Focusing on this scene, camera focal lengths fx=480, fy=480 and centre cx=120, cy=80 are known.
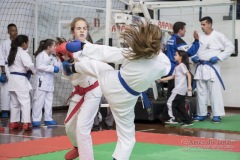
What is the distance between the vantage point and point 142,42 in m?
3.83

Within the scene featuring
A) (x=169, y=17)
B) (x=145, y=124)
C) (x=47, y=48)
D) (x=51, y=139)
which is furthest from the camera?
(x=169, y=17)

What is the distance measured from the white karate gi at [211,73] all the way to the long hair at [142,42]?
504cm

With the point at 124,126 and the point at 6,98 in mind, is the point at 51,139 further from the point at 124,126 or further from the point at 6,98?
the point at 6,98

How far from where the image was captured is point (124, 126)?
3977 millimetres

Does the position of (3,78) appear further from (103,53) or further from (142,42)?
(142,42)

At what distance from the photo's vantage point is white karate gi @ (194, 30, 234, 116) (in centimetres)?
876

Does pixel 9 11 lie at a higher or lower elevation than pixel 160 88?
higher

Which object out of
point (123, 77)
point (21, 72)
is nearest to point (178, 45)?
point (21, 72)

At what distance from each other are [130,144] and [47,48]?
453 centimetres

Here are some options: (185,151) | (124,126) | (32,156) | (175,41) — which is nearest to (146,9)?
(175,41)

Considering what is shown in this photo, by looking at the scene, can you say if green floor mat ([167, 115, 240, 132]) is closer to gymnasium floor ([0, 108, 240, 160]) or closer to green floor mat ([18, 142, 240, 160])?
gymnasium floor ([0, 108, 240, 160])

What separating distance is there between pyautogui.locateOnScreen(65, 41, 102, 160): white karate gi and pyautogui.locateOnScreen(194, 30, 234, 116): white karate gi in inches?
184

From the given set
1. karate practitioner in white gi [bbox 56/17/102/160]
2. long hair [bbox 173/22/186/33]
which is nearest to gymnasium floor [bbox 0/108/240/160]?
karate practitioner in white gi [bbox 56/17/102/160]

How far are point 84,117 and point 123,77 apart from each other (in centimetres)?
56
